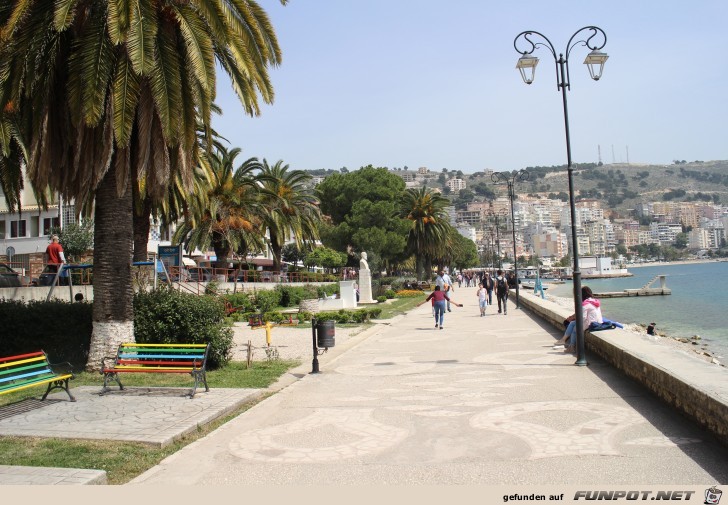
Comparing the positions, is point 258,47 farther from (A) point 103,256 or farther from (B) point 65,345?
(B) point 65,345

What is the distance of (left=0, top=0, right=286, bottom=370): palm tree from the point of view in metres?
10.1

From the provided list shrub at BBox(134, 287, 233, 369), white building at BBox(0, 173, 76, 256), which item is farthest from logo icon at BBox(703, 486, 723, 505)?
white building at BBox(0, 173, 76, 256)

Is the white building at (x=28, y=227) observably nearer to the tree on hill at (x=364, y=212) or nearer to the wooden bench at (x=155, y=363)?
the tree on hill at (x=364, y=212)

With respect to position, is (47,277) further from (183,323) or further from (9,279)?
(183,323)

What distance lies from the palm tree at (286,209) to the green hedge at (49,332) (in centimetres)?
2521

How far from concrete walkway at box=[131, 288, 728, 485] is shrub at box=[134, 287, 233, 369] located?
1991 mm

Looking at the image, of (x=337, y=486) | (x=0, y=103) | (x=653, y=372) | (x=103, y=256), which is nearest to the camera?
(x=337, y=486)

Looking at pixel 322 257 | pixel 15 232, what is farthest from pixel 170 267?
pixel 322 257

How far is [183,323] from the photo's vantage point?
11883 millimetres

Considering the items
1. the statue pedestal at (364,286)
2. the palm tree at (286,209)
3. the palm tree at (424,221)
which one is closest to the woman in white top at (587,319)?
the statue pedestal at (364,286)

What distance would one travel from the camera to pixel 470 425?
695 cm

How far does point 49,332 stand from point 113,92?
5.31 m

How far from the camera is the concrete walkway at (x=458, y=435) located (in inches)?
205

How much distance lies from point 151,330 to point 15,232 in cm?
4070
